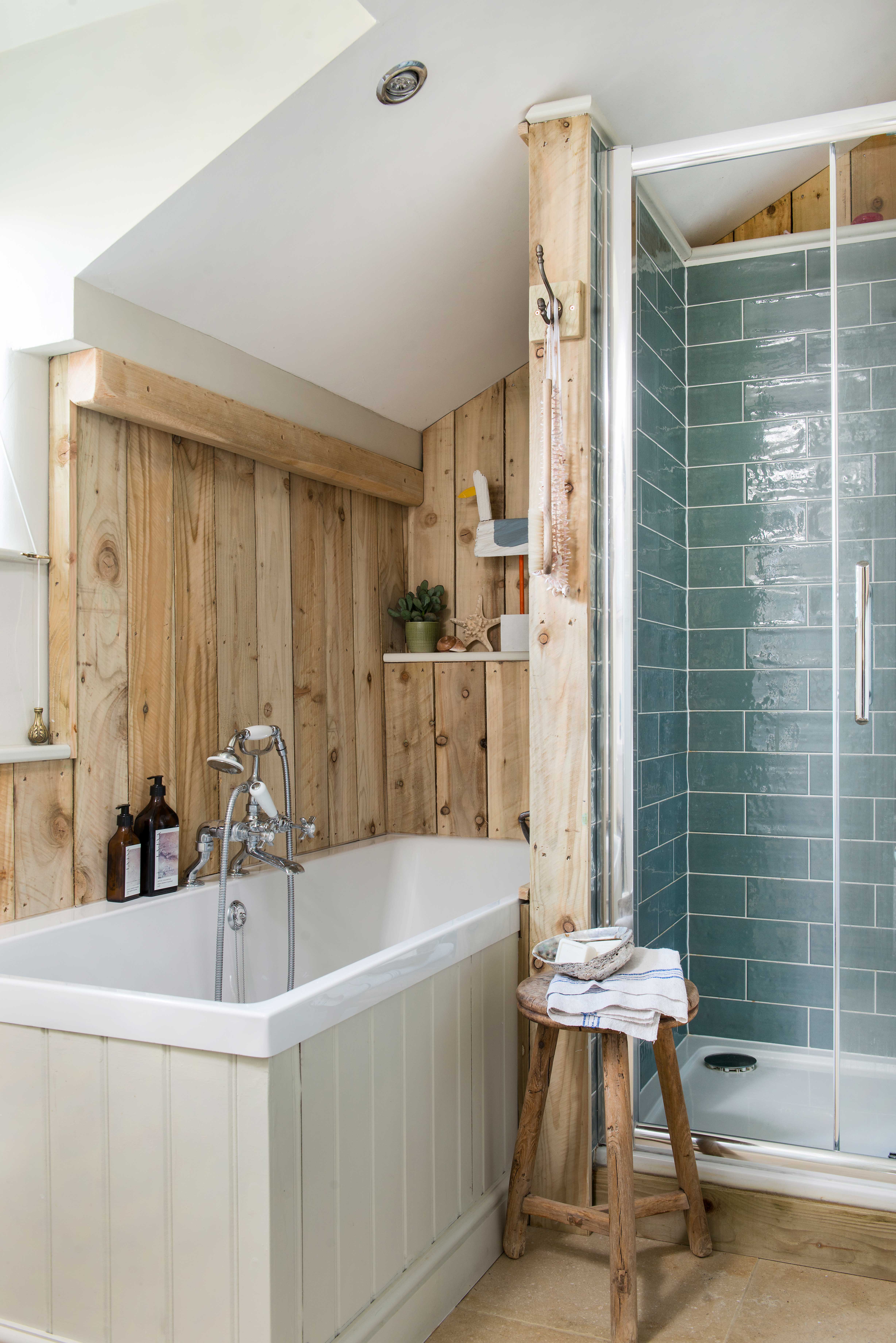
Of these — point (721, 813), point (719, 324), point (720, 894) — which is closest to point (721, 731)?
point (721, 813)

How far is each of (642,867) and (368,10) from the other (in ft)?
5.83

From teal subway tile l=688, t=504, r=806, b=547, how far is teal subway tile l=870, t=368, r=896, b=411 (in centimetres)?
73

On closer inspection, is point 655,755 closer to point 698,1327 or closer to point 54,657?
point 698,1327

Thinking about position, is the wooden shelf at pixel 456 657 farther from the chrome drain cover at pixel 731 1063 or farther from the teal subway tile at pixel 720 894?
the chrome drain cover at pixel 731 1063

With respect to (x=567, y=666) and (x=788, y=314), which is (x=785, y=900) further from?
(x=788, y=314)

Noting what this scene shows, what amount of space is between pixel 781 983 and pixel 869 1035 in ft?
2.32

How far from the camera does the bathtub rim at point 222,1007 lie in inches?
56.1

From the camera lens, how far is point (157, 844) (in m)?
2.20

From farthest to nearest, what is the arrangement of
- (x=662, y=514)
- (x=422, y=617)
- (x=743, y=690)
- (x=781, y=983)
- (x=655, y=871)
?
(x=422, y=617) < (x=743, y=690) < (x=781, y=983) < (x=662, y=514) < (x=655, y=871)

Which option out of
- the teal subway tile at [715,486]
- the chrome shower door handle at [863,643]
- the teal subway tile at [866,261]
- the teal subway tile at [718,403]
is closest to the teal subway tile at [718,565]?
the teal subway tile at [715,486]

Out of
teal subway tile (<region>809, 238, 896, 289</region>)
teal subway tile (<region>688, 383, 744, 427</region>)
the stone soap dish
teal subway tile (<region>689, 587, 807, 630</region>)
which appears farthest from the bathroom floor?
teal subway tile (<region>688, 383, 744, 427</region>)

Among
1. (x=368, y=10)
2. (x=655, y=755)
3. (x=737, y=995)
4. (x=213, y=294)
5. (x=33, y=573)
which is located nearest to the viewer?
(x=368, y=10)

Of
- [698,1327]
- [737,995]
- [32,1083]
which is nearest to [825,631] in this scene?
[737,995]

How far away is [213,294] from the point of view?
2.21m
